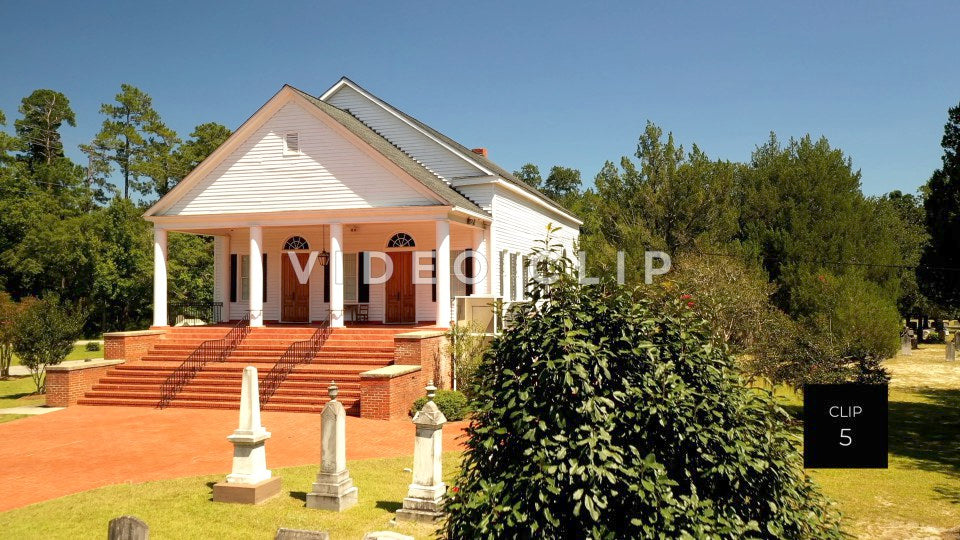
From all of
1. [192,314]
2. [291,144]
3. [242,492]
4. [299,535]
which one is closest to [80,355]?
[192,314]

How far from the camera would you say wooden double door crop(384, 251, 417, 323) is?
24.3m

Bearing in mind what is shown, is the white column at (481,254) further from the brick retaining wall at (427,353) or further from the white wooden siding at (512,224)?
the brick retaining wall at (427,353)

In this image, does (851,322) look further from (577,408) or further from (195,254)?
(195,254)

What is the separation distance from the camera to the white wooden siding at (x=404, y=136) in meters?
25.4

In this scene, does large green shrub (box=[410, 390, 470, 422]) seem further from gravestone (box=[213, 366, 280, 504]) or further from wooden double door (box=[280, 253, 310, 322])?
wooden double door (box=[280, 253, 310, 322])

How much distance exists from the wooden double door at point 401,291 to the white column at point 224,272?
6856 mm

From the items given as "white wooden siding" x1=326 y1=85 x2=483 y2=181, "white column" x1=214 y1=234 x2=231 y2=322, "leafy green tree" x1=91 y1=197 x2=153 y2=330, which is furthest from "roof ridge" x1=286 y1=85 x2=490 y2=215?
"leafy green tree" x1=91 y1=197 x2=153 y2=330

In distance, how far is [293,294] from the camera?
25.5m

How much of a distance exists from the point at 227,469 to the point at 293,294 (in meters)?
14.4

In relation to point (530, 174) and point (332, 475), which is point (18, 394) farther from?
point (530, 174)

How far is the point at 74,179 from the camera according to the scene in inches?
2238

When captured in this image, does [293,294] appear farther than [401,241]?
Yes

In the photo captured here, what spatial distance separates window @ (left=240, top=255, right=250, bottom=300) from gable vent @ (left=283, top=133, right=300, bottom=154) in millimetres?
6156

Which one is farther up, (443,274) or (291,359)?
(443,274)
